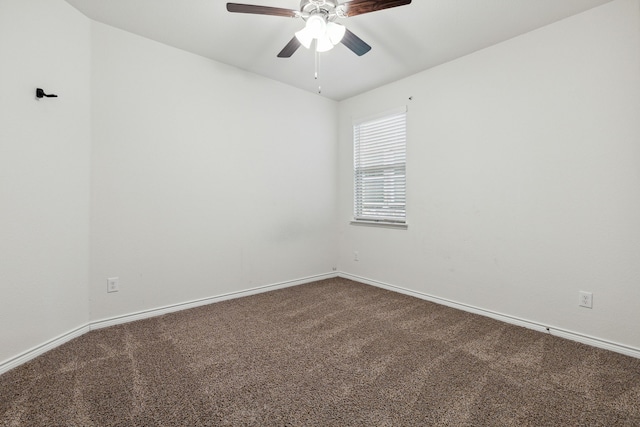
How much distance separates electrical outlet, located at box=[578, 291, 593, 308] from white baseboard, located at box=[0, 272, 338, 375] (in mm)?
2740

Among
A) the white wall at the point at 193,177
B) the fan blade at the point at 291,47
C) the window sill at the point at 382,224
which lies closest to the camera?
the fan blade at the point at 291,47

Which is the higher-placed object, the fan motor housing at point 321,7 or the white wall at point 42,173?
the fan motor housing at point 321,7

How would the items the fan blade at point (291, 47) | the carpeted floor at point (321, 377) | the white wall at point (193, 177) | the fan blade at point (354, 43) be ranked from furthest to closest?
the white wall at point (193, 177) < the fan blade at point (291, 47) < the fan blade at point (354, 43) < the carpeted floor at point (321, 377)

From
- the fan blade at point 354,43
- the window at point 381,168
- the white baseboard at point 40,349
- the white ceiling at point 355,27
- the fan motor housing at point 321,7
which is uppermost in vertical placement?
the white ceiling at point 355,27

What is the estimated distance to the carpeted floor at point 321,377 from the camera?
142 cm

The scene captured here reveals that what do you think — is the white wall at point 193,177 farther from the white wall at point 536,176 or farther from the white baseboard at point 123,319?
the white wall at point 536,176

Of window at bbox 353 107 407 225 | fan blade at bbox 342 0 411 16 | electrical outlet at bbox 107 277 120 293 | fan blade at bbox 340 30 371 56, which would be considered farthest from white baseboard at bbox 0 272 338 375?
A: fan blade at bbox 342 0 411 16

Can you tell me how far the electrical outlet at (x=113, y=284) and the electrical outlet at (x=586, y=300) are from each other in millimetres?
3790

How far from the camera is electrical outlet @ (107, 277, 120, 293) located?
96.7 inches

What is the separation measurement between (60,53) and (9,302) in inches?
69.4

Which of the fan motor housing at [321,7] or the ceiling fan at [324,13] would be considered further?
the fan motor housing at [321,7]

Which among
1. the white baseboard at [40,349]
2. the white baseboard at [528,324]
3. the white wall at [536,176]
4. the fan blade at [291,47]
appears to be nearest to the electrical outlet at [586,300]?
the white wall at [536,176]

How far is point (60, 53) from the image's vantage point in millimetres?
2109

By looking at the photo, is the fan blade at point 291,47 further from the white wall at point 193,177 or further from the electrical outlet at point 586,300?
the electrical outlet at point 586,300
